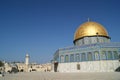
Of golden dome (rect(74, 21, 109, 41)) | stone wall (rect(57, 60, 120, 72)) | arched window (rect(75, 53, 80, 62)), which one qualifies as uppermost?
golden dome (rect(74, 21, 109, 41))

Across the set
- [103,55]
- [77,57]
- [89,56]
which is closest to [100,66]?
[103,55]

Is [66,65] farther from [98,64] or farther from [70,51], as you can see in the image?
[98,64]

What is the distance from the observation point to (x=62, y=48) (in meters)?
34.4

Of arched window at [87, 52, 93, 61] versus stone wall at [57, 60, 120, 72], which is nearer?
stone wall at [57, 60, 120, 72]

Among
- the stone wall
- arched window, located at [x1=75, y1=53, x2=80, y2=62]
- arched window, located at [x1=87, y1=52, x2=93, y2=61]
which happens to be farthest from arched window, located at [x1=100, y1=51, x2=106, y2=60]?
arched window, located at [x1=75, y1=53, x2=80, y2=62]

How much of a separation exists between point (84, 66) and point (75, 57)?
9.66 ft

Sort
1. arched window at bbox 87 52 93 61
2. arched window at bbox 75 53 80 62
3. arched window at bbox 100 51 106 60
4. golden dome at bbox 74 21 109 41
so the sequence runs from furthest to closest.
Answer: golden dome at bbox 74 21 109 41
arched window at bbox 75 53 80 62
arched window at bbox 87 52 93 61
arched window at bbox 100 51 106 60

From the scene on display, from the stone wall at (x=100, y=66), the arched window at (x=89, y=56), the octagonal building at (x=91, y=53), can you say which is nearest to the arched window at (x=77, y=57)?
the octagonal building at (x=91, y=53)

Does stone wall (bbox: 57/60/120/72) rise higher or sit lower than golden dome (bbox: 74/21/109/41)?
lower

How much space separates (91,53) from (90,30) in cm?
717

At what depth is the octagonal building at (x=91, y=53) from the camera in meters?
27.8

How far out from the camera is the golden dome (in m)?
34.0

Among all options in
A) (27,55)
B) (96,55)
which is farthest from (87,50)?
(27,55)

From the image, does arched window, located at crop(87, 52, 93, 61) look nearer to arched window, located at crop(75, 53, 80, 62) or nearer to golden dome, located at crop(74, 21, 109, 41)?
arched window, located at crop(75, 53, 80, 62)
